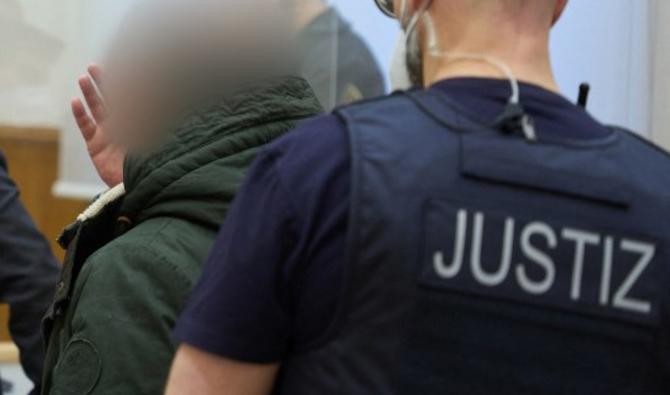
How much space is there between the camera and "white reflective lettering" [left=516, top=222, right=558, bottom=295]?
1.08 m

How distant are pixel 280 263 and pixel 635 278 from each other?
13.0 inches

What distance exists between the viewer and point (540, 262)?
108cm

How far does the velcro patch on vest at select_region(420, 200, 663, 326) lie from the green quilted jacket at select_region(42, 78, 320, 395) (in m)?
0.42

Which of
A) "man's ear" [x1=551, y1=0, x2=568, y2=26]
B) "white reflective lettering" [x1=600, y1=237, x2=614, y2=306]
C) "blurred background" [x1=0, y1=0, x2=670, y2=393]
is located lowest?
"blurred background" [x1=0, y1=0, x2=670, y2=393]

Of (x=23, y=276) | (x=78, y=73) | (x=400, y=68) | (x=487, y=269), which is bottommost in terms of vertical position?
(x=23, y=276)

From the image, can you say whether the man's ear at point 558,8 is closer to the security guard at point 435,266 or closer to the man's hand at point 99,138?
the security guard at point 435,266

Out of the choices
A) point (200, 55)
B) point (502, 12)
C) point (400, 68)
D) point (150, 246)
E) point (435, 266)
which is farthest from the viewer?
point (200, 55)

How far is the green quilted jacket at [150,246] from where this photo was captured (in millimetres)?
1362

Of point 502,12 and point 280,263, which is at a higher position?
point 502,12

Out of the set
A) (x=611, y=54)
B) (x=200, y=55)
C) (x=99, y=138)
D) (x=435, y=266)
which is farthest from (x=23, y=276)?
(x=435, y=266)

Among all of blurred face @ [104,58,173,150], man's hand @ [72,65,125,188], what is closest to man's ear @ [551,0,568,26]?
blurred face @ [104,58,173,150]

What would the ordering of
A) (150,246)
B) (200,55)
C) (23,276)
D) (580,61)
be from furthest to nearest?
(580,61), (23,276), (200,55), (150,246)

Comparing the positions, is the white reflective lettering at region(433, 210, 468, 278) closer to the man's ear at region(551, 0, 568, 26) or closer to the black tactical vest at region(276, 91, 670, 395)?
the black tactical vest at region(276, 91, 670, 395)

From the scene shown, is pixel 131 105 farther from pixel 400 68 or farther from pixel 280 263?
pixel 280 263
